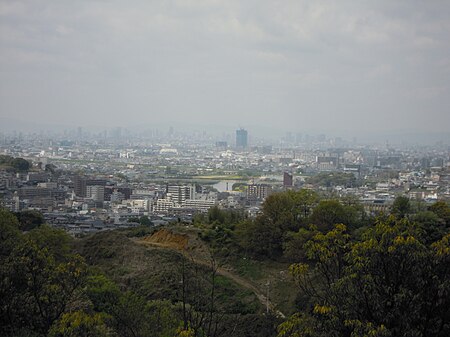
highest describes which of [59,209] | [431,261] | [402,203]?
[431,261]

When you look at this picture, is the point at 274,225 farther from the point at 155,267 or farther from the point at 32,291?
the point at 32,291

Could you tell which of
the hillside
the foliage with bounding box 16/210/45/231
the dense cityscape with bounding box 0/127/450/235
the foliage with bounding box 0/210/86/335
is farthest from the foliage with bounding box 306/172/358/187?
the foliage with bounding box 0/210/86/335

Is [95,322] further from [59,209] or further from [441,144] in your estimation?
[441,144]

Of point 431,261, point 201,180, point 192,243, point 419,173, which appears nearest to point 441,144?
point 419,173

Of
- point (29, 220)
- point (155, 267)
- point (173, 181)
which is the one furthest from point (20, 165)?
point (155, 267)

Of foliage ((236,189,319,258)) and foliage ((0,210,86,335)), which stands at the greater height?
foliage ((0,210,86,335))

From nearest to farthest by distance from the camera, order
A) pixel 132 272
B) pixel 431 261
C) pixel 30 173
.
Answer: pixel 431 261 < pixel 132 272 < pixel 30 173

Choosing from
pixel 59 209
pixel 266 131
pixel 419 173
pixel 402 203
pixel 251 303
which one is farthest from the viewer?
pixel 266 131

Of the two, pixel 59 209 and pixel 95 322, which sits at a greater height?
pixel 95 322

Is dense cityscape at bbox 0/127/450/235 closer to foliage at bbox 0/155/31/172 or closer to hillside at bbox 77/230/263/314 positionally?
foliage at bbox 0/155/31/172
